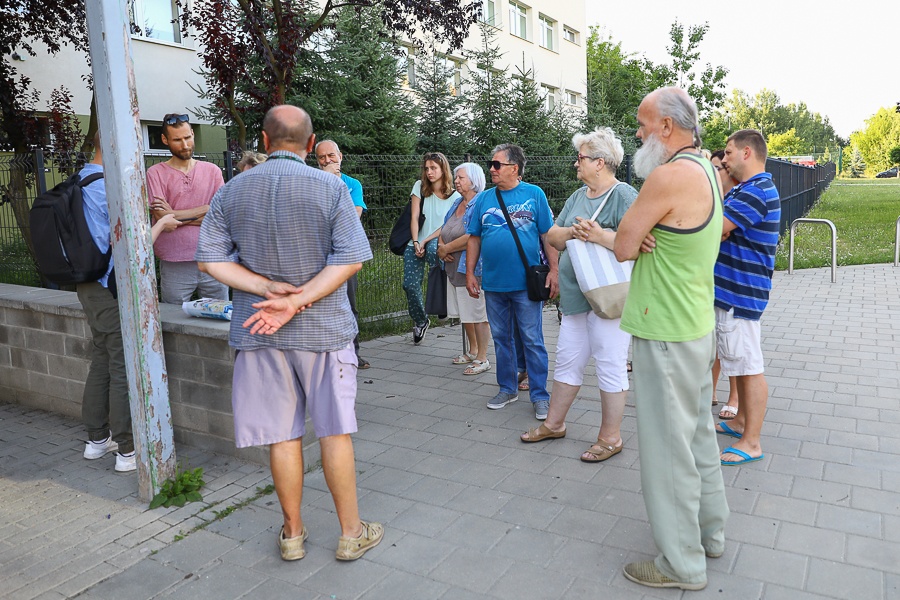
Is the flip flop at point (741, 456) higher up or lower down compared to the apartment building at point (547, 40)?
lower down

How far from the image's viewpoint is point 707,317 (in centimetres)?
311

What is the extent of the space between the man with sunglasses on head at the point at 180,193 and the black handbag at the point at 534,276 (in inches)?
80.2

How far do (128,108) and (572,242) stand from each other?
97.7 inches

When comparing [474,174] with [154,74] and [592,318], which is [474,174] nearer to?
[592,318]

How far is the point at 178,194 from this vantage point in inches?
197

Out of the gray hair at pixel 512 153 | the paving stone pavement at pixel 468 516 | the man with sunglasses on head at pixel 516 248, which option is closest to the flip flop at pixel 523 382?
the paving stone pavement at pixel 468 516

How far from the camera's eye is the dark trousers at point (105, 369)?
4.57 m

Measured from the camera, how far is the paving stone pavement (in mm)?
3209

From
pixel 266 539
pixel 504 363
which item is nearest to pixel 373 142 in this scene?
pixel 504 363

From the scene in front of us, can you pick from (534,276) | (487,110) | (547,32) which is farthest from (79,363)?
(547,32)

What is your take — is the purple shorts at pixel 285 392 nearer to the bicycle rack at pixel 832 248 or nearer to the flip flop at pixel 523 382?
the flip flop at pixel 523 382

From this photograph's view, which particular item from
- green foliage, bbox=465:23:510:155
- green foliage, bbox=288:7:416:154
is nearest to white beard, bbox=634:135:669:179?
green foliage, bbox=288:7:416:154

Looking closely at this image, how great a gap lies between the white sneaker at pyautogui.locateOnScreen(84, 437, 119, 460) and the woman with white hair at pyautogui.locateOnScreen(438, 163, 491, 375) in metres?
2.91

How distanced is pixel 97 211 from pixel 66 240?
241mm
